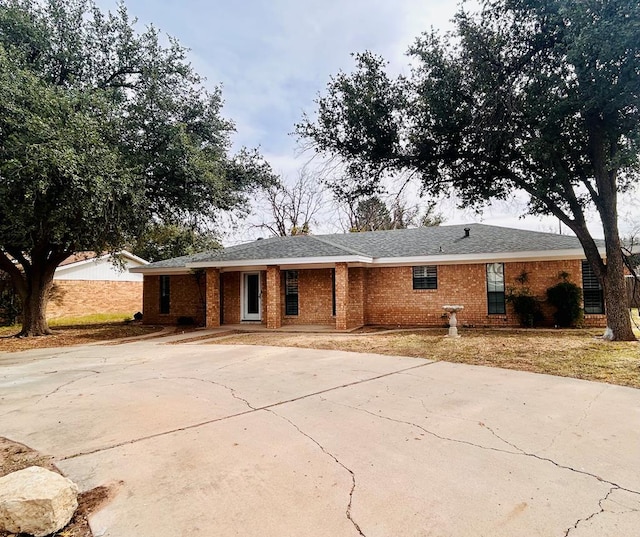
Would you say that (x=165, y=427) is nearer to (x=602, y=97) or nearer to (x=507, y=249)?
(x=602, y=97)

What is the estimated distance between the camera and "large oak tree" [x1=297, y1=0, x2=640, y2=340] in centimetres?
811

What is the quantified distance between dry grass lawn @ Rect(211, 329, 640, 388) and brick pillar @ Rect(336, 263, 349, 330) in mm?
1298

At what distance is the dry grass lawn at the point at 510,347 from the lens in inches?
277

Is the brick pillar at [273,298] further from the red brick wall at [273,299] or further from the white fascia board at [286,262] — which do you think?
the white fascia board at [286,262]

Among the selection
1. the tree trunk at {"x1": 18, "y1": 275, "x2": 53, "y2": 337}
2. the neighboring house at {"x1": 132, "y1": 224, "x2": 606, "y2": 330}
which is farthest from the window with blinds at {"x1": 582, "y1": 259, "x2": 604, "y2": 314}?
the tree trunk at {"x1": 18, "y1": 275, "x2": 53, "y2": 337}

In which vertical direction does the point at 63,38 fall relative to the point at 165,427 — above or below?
above

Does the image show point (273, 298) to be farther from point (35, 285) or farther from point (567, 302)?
point (567, 302)

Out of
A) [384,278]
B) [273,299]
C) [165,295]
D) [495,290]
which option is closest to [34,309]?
[165,295]

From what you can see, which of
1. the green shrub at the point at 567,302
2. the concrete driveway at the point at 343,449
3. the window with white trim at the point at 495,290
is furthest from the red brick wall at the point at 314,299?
the concrete driveway at the point at 343,449

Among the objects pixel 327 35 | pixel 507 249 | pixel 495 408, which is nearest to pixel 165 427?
pixel 495 408

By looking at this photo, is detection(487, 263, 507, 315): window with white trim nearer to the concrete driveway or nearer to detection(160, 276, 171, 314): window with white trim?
the concrete driveway

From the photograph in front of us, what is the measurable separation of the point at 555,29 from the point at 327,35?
5.61m

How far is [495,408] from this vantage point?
4.89m

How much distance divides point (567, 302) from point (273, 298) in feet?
32.2
